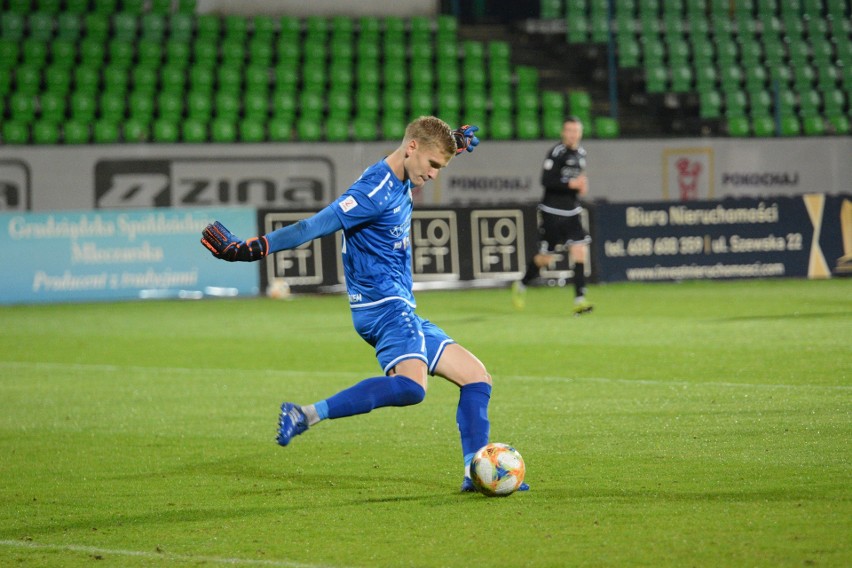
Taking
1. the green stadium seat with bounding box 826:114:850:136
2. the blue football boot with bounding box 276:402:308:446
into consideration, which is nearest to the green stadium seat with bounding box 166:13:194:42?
the green stadium seat with bounding box 826:114:850:136

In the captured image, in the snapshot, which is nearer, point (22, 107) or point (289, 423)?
point (289, 423)

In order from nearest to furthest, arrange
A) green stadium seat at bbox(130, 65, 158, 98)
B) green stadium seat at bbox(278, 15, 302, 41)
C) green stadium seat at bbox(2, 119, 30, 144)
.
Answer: green stadium seat at bbox(2, 119, 30, 144), green stadium seat at bbox(130, 65, 158, 98), green stadium seat at bbox(278, 15, 302, 41)

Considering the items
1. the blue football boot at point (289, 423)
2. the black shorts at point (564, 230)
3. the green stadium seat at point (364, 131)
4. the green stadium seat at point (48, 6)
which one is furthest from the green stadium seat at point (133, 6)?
the blue football boot at point (289, 423)

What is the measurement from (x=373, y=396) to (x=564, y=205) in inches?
421

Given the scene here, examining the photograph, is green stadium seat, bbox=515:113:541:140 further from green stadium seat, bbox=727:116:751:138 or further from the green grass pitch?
the green grass pitch

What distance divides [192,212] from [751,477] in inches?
585

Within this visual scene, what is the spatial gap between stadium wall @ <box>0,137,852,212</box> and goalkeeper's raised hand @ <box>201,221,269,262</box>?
15.8 m

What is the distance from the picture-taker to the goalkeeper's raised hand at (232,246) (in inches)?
214

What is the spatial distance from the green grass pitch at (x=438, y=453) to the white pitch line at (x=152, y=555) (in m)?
0.02

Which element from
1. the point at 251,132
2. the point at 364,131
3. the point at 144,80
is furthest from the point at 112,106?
the point at 364,131

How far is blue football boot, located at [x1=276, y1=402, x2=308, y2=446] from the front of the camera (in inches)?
216

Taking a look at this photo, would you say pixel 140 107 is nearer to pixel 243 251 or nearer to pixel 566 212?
pixel 566 212

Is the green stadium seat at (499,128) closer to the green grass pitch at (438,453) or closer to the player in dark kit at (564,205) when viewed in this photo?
the player in dark kit at (564,205)

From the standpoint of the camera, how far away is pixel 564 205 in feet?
52.9
